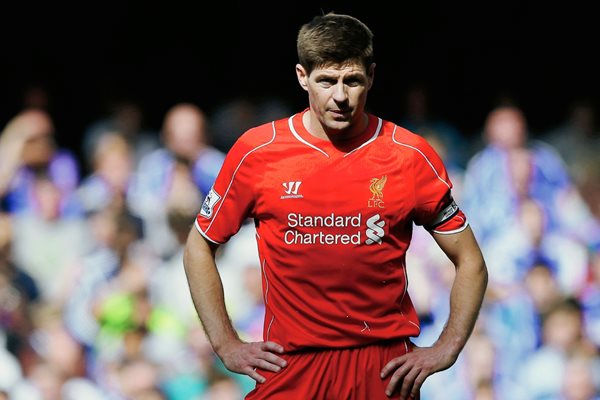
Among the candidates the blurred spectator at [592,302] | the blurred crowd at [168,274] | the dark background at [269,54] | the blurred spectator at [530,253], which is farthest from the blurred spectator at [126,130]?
the blurred spectator at [592,302]

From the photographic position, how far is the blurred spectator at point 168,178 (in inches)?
276

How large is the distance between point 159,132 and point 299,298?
432 cm

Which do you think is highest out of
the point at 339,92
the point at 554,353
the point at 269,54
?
the point at 269,54

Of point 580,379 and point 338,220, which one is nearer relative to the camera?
point 338,220

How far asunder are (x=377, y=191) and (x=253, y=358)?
0.61 meters

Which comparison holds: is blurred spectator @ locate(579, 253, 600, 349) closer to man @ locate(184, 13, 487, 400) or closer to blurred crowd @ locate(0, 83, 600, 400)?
blurred crowd @ locate(0, 83, 600, 400)

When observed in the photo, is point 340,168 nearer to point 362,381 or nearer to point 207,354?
point 362,381

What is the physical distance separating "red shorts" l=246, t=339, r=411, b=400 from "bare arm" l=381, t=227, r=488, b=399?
0.04 meters

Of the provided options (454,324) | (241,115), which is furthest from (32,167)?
(454,324)

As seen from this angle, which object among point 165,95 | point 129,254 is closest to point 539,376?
point 129,254

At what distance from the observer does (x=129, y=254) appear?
6.86 metres

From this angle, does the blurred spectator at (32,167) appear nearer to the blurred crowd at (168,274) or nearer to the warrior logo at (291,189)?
the blurred crowd at (168,274)

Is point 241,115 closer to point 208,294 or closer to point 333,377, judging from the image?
point 208,294

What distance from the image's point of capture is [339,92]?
3.22 meters
